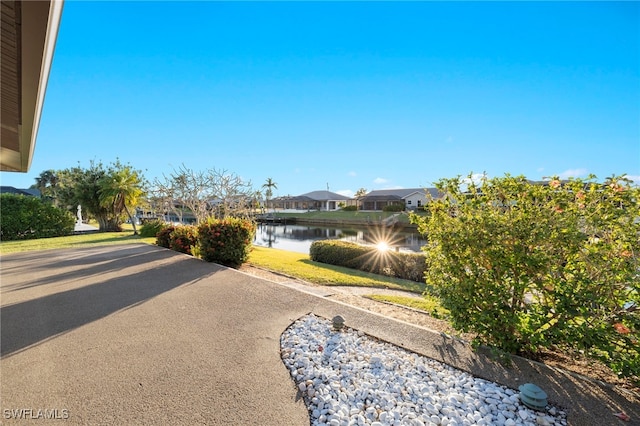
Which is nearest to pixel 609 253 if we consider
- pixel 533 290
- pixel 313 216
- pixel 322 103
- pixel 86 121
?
pixel 533 290

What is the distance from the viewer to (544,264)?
10.1ft

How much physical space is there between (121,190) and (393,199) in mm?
43905

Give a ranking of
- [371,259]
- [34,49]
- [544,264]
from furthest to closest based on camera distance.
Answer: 1. [371,259]
2. [544,264]
3. [34,49]

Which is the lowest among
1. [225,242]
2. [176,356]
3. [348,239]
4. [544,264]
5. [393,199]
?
[348,239]

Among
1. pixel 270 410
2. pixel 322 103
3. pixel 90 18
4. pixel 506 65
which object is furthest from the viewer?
pixel 322 103

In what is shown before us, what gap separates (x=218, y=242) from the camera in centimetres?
872

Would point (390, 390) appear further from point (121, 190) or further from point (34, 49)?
point (121, 190)

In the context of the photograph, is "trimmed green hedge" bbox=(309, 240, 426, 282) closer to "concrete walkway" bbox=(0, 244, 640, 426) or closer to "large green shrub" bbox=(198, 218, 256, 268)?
"large green shrub" bbox=(198, 218, 256, 268)

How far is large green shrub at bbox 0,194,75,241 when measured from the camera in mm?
15758

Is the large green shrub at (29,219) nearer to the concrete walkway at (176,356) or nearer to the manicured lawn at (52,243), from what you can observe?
the manicured lawn at (52,243)

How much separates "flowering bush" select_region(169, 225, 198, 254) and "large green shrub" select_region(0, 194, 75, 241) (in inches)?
465

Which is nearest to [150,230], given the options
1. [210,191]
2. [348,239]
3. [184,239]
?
[210,191]

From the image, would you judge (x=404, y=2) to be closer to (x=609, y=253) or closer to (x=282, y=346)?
(x=609, y=253)

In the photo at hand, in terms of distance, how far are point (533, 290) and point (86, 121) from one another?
674 inches
